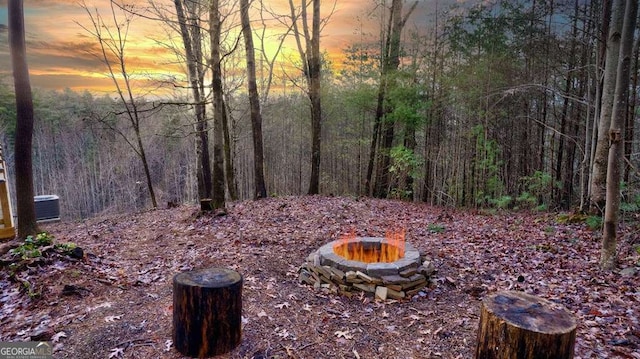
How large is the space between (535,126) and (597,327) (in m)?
9.59

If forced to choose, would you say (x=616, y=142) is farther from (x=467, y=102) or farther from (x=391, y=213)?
(x=467, y=102)

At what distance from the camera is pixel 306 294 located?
170 inches

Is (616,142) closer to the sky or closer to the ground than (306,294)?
closer to the sky

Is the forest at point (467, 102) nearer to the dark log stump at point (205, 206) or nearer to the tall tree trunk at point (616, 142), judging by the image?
the dark log stump at point (205, 206)

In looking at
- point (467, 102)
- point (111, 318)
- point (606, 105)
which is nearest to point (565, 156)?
point (467, 102)

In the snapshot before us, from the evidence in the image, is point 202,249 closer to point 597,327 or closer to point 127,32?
point 597,327

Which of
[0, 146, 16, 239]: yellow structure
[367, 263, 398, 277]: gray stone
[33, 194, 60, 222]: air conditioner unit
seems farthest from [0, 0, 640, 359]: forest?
[33, 194, 60, 222]: air conditioner unit

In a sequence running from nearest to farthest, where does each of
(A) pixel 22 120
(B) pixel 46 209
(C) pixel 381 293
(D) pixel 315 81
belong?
(C) pixel 381 293 < (A) pixel 22 120 < (D) pixel 315 81 < (B) pixel 46 209

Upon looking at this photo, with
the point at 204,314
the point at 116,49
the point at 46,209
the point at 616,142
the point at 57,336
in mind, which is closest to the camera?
the point at 204,314

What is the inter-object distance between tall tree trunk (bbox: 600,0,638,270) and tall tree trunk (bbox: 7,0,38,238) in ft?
31.8

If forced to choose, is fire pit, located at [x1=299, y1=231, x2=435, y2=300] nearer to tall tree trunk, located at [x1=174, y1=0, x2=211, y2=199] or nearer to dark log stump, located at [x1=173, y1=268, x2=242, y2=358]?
dark log stump, located at [x1=173, y1=268, x2=242, y2=358]

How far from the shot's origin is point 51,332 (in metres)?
3.13

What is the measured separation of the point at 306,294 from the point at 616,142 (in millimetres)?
4454

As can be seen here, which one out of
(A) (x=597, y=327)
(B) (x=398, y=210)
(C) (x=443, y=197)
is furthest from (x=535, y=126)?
(A) (x=597, y=327)
